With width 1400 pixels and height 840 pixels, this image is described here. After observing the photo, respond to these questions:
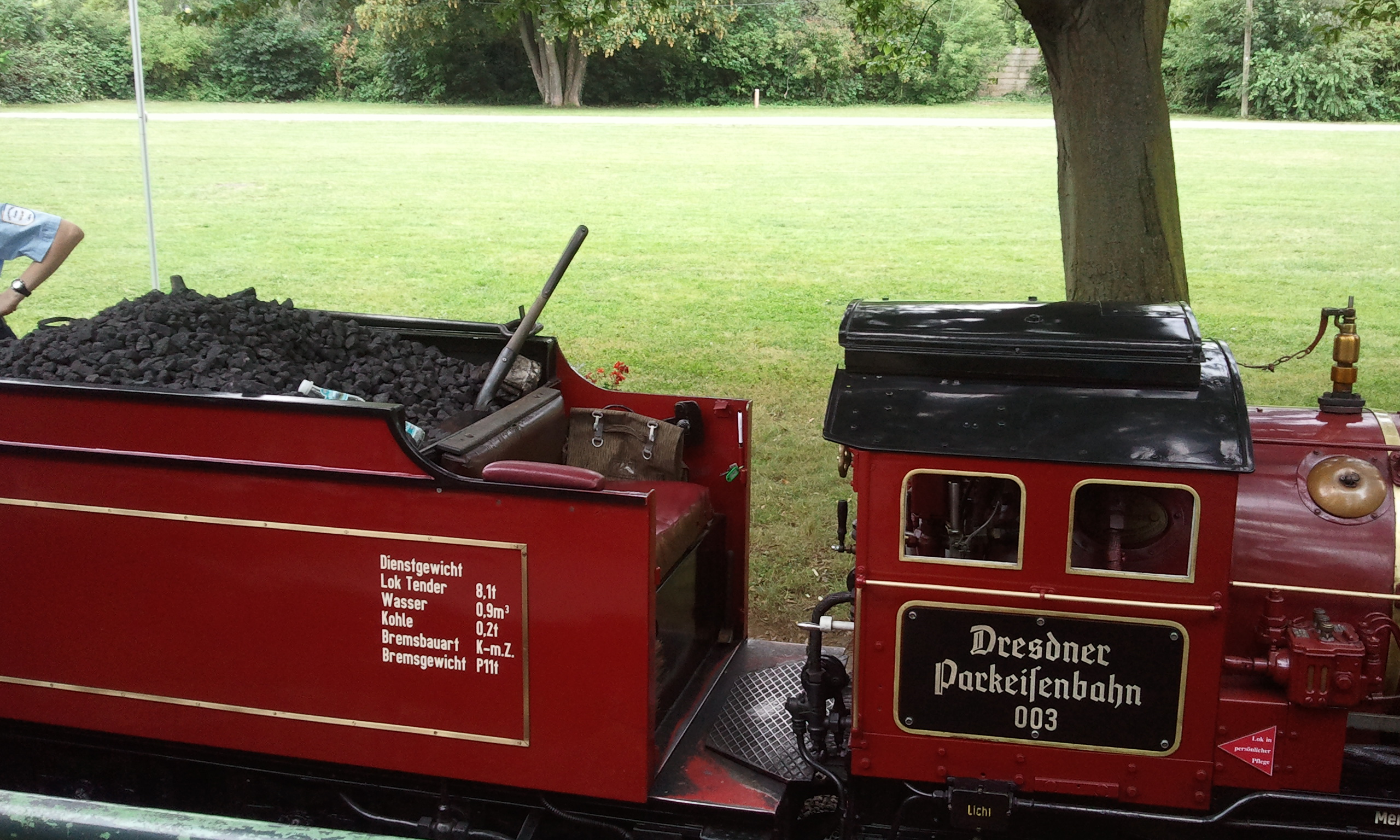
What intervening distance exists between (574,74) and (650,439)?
3726cm

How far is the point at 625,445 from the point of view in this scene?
4.86 meters

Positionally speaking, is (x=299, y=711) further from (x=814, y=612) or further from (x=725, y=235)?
(x=725, y=235)

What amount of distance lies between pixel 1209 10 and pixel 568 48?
71.2 ft

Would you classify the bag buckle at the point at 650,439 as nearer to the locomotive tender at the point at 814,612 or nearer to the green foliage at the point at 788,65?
the locomotive tender at the point at 814,612

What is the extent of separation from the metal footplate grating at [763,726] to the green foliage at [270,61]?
39552 mm

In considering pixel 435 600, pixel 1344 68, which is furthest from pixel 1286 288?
pixel 1344 68

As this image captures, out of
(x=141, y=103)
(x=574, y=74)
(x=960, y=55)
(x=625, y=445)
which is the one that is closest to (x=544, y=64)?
(x=574, y=74)

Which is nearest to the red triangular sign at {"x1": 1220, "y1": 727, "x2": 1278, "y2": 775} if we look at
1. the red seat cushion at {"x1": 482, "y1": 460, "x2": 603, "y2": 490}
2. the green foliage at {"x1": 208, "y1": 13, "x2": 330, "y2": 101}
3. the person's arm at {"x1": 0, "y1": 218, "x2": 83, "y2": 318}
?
A: the red seat cushion at {"x1": 482, "y1": 460, "x2": 603, "y2": 490}

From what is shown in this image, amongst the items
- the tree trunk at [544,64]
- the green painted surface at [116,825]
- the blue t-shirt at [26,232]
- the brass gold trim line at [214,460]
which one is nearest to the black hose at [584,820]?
the brass gold trim line at [214,460]

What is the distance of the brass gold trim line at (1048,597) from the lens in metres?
3.18

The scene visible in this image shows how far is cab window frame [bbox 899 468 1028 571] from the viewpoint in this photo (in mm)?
3242

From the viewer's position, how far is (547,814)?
384 centimetres

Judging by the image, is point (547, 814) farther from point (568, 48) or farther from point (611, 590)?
point (568, 48)

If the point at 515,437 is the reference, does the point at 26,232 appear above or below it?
above
